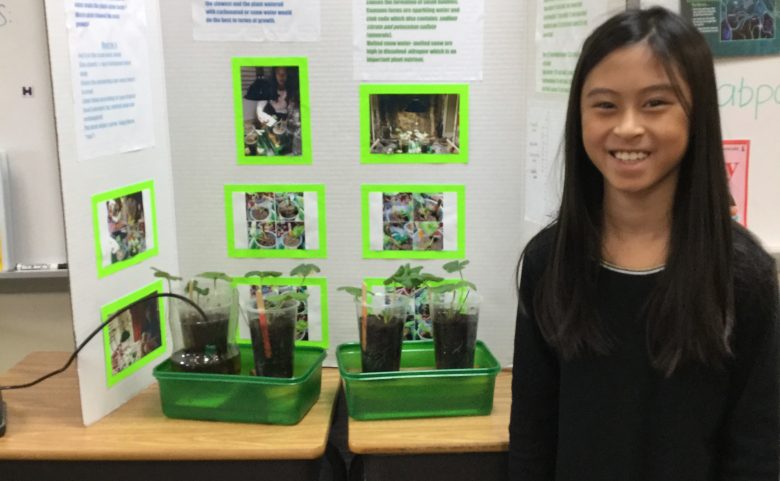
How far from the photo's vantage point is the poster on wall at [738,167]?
156 cm

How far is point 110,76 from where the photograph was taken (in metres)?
1.50

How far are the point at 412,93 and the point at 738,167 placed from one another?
0.70 metres

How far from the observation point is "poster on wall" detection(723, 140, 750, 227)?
1.56 meters

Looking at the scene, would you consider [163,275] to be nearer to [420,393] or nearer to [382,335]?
[382,335]

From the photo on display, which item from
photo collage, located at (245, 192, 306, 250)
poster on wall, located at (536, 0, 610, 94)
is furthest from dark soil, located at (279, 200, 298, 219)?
poster on wall, located at (536, 0, 610, 94)

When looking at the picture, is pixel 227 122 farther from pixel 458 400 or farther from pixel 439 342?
pixel 458 400

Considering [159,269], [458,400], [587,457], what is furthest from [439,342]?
[159,269]

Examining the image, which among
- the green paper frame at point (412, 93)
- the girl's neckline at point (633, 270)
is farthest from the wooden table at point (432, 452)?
the green paper frame at point (412, 93)

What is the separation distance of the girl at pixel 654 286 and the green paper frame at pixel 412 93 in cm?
51

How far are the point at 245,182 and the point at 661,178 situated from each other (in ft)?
3.13

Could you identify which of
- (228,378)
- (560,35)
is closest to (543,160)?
(560,35)

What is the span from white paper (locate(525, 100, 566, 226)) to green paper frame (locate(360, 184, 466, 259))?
148 millimetres

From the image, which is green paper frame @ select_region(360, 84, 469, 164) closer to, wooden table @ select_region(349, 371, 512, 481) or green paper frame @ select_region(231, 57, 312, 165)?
green paper frame @ select_region(231, 57, 312, 165)

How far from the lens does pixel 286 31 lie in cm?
169
